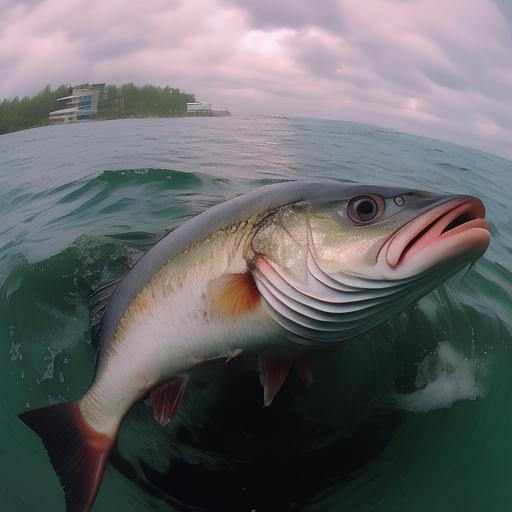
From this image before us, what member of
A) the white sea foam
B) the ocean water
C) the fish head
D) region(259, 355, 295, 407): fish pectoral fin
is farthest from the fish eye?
the white sea foam

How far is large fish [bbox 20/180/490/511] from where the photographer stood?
257 cm

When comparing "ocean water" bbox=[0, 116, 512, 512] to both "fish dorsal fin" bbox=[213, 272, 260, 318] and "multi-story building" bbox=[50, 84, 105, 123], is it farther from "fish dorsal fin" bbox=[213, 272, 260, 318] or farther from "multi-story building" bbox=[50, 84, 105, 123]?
"multi-story building" bbox=[50, 84, 105, 123]

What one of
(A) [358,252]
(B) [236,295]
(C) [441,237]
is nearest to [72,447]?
(B) [236,295]

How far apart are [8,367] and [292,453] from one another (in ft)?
8.76

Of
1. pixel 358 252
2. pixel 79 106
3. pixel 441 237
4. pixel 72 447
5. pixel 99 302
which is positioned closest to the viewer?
pixel 441 237

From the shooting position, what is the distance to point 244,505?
3605 mm

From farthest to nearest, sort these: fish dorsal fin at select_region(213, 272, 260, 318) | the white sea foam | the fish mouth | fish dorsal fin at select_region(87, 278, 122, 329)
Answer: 1. fish dorsal fin at select_region(87, 278, 122, 329)
2. the white sea foam
3. fish dorsal fin at select_region(213, 272, 260, 318)
4. the fish mouth

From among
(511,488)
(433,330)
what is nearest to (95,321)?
(433,330)

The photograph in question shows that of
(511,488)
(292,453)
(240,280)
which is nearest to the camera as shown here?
(240,280)

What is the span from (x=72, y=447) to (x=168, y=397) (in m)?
0.65

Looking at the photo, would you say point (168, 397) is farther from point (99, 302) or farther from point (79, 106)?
point (79, 106)

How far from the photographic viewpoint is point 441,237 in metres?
2.47

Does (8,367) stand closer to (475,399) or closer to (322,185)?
(322,185)

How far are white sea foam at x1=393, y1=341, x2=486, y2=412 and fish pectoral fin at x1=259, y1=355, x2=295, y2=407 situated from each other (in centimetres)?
145
